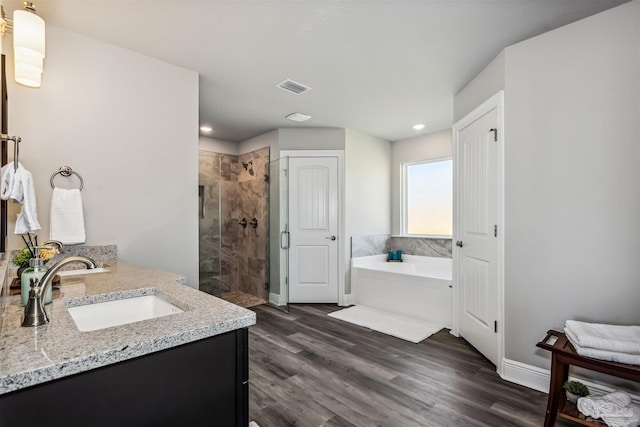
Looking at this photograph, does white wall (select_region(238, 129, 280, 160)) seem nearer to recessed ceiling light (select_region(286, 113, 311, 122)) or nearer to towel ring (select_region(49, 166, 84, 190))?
recessed ceiling light (select_region(286, 113, 311, 122))

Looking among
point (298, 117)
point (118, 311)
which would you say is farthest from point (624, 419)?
point (298, 117)

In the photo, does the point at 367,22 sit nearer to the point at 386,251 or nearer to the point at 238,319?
the point at 238,319

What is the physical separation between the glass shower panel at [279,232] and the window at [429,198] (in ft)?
6.33

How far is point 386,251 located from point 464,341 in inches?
81.3

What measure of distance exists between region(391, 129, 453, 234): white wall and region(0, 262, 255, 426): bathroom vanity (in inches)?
163

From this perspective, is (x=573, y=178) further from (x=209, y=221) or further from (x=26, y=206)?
(x=209, y=221)

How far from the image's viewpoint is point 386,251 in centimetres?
494

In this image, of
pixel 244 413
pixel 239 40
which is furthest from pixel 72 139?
pixel 244 413

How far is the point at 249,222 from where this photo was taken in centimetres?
491

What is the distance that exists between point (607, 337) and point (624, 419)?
1.22 feet

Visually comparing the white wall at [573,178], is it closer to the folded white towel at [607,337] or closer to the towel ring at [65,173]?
the folded white towel at [607,337]

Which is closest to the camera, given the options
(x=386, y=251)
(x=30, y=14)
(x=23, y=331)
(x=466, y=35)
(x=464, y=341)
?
(x=23, y=331)

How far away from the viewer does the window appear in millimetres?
4504

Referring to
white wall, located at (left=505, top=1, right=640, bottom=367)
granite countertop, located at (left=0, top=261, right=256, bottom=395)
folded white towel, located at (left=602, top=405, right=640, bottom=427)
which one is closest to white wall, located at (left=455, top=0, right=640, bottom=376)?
white wall, located at (left=505, top=1, right=640, bottom=367)
